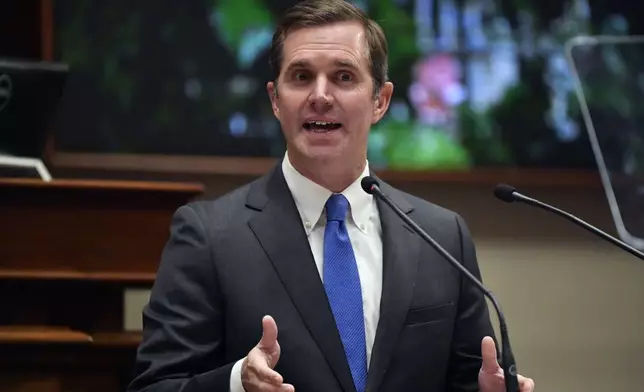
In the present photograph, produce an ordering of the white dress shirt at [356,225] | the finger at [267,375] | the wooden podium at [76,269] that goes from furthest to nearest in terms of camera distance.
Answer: the wooden podium at [76,269], the white dress shirt at [356,225], the finger at [267,375]

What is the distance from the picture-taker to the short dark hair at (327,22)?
185 cm

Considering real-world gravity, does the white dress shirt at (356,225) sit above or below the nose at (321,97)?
below

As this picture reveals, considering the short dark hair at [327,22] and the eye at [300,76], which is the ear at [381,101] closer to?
the short dark hair at [327,22]

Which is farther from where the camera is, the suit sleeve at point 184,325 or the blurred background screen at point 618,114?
the blurred background screen at point 618,114

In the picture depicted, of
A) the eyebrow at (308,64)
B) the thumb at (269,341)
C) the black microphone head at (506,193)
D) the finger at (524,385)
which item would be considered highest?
the eyebrow at (308,64)

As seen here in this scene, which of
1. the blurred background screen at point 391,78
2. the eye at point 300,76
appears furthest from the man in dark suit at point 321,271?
the blurred background screen at point 391,78

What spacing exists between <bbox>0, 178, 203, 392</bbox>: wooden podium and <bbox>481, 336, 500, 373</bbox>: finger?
0.85 meters

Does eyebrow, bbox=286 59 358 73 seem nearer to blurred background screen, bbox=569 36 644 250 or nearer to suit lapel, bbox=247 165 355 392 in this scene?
suit lapel, bbox=247 165 355 392

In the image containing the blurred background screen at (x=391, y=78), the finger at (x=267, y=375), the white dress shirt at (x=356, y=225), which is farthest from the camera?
the blurred background screen at (x=391, y=78)

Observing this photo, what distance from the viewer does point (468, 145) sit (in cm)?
297

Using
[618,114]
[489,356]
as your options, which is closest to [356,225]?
[489,356]

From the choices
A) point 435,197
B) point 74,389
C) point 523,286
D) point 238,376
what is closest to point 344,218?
point 238,376

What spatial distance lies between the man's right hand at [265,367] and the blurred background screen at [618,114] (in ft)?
→ 5.62

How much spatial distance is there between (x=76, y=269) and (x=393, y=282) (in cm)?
83
